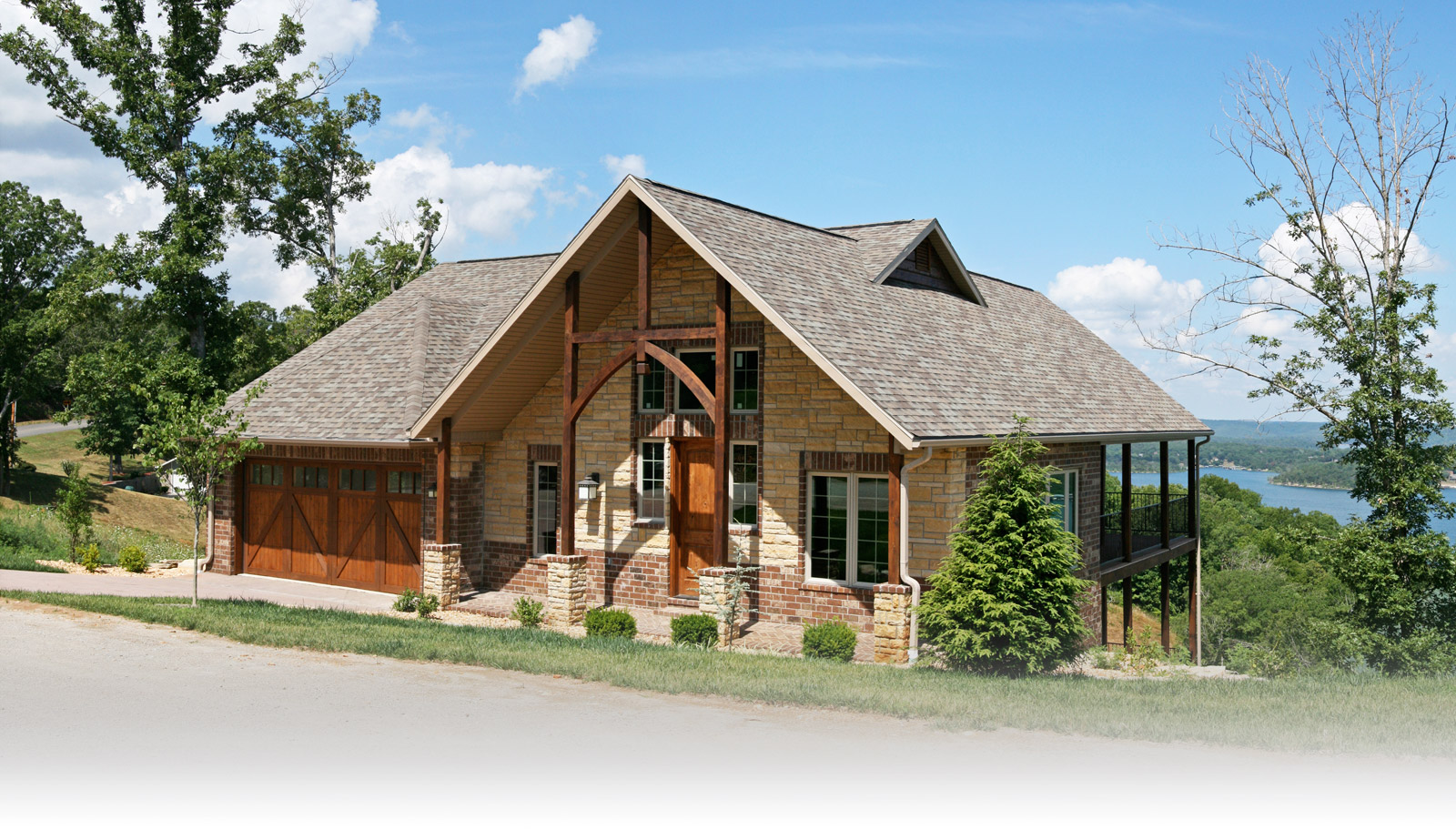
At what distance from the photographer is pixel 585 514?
1777 centimetres

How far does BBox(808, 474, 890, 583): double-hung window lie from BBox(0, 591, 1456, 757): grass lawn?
2.62 metres

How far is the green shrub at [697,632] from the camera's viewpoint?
46.6 feet

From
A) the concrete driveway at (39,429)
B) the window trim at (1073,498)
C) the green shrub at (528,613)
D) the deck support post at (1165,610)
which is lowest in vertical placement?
the deck support post at (1165,610)

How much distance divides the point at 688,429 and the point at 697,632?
3699 mm

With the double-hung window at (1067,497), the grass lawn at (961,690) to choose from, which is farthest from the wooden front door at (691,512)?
the double-hung window at (1067,497)

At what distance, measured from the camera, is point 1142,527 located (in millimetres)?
23375

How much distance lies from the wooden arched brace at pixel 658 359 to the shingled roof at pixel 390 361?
3.06 metres

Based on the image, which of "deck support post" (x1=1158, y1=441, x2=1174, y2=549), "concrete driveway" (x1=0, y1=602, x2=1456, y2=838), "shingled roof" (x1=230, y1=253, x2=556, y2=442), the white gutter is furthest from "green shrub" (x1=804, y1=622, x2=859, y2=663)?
"deck support post" (x1=1158, y1=441, x2=1174, y2=549)

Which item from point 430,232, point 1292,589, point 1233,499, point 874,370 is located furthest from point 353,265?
point 1233,499

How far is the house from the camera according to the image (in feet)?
48.0

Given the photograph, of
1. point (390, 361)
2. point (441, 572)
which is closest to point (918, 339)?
point (441, 572)

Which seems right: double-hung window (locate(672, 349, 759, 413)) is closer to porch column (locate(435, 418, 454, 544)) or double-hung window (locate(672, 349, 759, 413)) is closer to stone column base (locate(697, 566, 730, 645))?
stone column base (locate(697, 566, 730, 645))

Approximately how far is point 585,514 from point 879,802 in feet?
37.2

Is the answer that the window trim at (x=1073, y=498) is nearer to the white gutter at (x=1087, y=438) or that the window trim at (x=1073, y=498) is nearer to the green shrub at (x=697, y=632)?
the white gutter at (x=1087, y=438)
